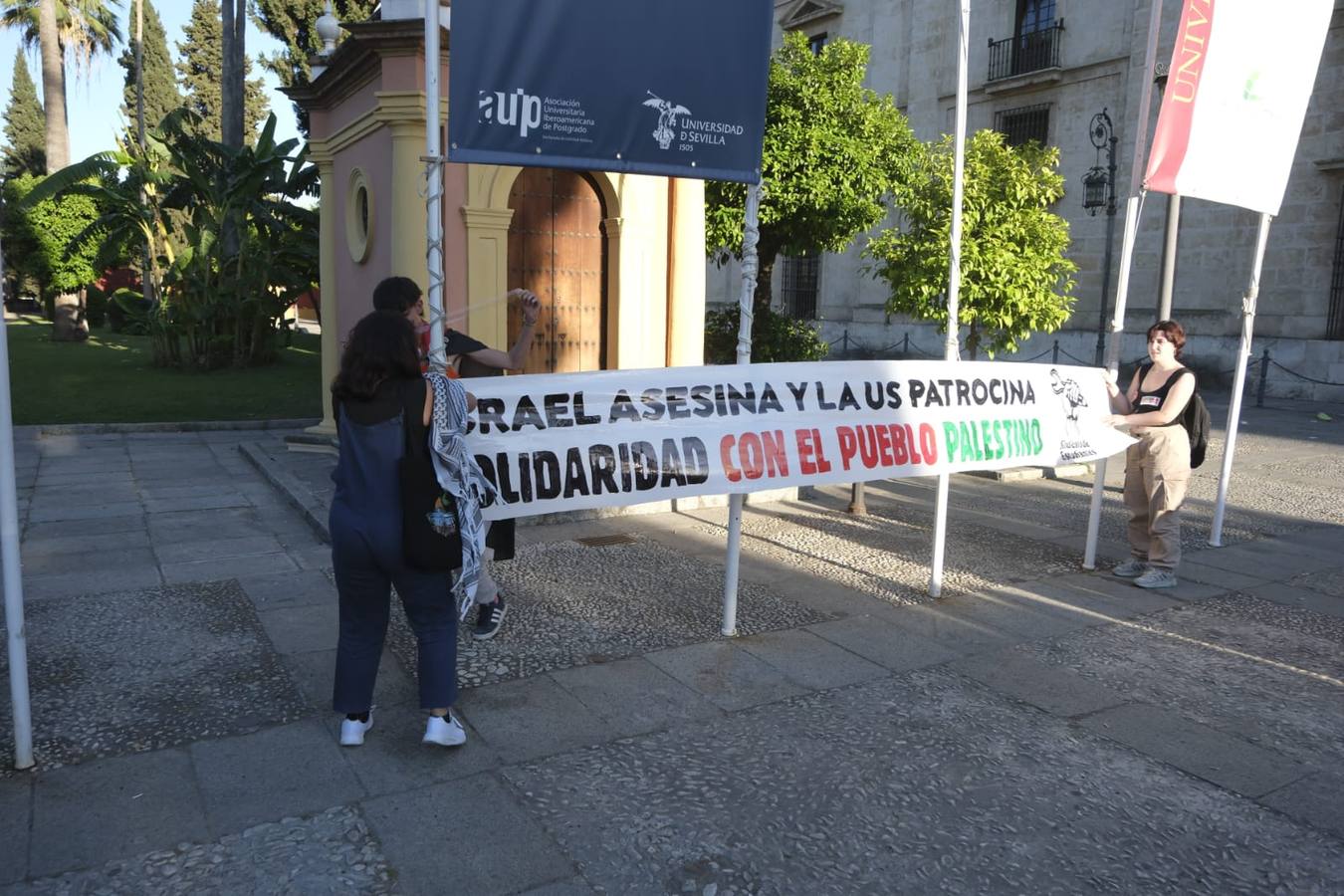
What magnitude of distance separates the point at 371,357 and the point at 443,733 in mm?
1490

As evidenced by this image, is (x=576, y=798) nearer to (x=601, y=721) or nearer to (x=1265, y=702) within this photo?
(x=601, y=721)

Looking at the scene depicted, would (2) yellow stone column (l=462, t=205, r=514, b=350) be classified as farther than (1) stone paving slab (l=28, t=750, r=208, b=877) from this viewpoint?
Yes

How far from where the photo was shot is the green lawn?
1408 centimetres

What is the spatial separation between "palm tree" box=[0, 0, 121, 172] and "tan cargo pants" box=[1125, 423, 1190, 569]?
111ft

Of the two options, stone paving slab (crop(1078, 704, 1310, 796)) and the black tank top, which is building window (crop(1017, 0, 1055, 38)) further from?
stone paving slab (crop(1078, 704, 1310, 796))

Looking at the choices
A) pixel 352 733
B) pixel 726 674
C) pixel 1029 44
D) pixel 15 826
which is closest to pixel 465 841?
pixel 352 733

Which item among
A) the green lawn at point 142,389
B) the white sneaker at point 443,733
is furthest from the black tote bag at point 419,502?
the green lawn at point 142,389

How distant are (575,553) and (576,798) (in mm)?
3490

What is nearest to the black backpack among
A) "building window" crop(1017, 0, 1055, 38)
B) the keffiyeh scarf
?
the keffiyeh scarf

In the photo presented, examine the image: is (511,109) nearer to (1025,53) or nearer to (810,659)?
(810,659)

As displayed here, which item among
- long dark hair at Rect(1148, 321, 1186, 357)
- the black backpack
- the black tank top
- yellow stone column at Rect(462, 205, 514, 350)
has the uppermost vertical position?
yellow stone column at Rect(462, 205, 514, 350)

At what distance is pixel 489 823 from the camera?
3.31 meters

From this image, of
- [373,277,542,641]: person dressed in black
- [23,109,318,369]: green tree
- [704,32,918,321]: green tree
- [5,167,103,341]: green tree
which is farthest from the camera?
[5,167,103,341]: green tree

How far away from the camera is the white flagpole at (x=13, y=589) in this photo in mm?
3418
